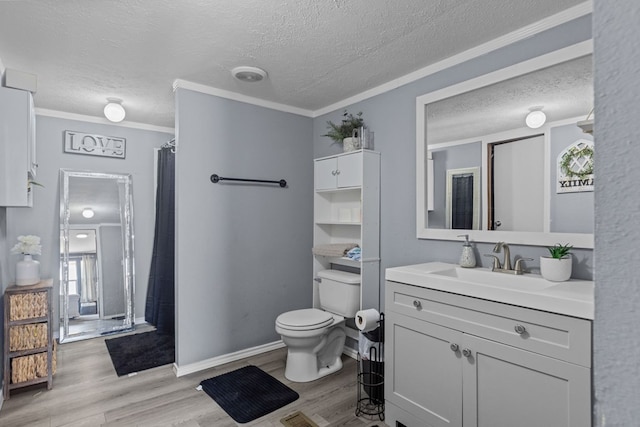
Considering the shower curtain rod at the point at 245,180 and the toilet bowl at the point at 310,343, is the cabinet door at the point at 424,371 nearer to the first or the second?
the toilet bowl at the point at 310,343

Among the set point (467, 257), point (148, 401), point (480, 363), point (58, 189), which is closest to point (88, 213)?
point (58, 189)

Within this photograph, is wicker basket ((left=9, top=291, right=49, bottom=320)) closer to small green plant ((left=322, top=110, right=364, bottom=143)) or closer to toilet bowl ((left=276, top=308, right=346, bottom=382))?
toilet bowl ((left=276, top=308, right=346, bottom=382))

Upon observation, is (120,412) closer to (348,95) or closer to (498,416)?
(498,416)

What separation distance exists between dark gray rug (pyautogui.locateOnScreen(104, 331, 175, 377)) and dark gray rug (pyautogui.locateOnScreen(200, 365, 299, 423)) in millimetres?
652

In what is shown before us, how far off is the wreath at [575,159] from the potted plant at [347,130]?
1.49 metres

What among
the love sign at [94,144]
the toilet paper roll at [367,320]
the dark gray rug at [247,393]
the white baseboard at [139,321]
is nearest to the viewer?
the dark gray rug at [247,393]

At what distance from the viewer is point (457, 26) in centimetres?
198

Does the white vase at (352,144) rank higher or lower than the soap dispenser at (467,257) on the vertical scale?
higher

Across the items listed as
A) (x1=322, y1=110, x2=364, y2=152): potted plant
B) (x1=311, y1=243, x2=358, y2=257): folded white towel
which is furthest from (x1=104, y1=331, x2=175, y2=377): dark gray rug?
(x1=322, y1=110, x2=364, y2=152): potted plant

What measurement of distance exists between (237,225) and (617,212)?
115 inches

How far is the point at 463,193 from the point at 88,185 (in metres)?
3.64

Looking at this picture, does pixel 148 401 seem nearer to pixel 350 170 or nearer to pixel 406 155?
pixel 350 170

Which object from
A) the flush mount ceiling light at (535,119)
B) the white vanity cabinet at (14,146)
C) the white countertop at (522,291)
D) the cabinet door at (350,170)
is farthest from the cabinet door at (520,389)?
the white vanity cabinet at (14,146)

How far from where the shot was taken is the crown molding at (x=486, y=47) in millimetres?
1794
